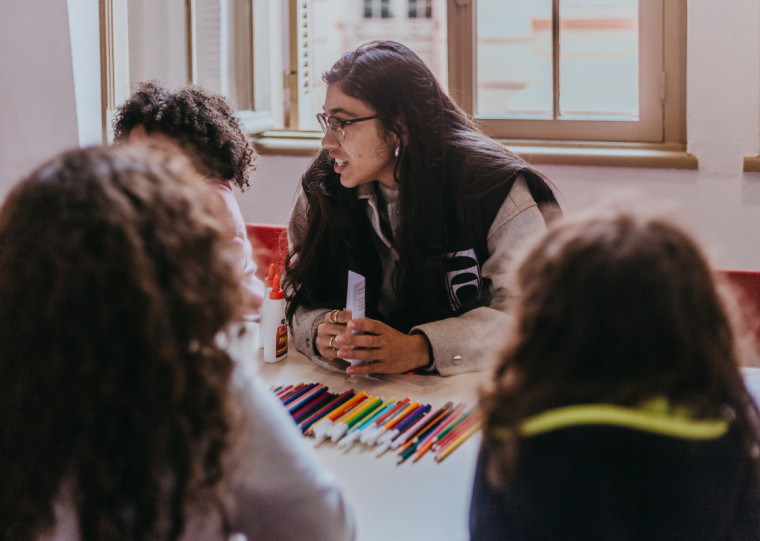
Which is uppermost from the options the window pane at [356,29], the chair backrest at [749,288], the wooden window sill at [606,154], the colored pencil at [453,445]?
the window pane at [356,29]

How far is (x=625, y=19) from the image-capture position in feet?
8.92

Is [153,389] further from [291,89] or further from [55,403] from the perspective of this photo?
[291,89]

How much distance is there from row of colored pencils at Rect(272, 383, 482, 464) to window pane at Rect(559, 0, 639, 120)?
1.94 meters

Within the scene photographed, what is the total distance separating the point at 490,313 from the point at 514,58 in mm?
1667

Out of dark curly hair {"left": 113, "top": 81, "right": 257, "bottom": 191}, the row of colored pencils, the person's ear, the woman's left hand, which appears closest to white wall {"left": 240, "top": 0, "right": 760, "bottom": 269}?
the person's ear

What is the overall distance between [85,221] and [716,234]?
7.68ft

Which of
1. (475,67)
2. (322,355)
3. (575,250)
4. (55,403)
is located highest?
(475,67)

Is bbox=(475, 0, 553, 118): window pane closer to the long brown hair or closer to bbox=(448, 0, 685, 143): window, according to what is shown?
bbox=(448, 0, 685, 143): window

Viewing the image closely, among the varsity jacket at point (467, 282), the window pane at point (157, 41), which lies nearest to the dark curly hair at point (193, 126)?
the varsity jacket at point (467, 282)

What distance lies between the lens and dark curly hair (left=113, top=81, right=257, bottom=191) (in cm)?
198

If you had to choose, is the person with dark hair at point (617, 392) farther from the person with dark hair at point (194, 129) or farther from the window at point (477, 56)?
the window at point (477, 56)

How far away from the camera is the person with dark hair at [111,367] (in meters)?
0.63

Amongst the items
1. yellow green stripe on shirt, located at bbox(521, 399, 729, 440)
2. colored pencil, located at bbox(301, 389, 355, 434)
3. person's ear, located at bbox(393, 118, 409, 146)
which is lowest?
colored pencil, located at bbox(301, 389, 355, 434)

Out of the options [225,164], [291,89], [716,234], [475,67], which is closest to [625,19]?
[475,67]
